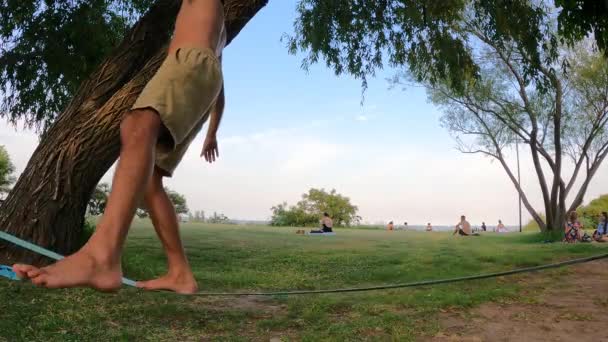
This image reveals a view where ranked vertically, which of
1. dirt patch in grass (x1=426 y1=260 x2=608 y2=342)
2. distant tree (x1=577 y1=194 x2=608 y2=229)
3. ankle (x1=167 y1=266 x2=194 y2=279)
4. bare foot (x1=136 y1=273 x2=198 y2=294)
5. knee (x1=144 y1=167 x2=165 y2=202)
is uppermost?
distant tree (x1=577 y1=194 x2=608 y2=229)

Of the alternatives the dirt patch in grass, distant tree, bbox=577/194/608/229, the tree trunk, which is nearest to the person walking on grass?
the tree trunk

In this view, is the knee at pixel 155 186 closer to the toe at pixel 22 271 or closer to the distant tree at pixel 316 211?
the toe at pixel 22 271

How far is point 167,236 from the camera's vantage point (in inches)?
84.7

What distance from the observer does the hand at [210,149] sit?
99.5 inches

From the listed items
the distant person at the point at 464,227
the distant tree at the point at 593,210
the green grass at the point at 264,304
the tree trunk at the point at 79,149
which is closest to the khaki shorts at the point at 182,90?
the tree trunk at the point at 79,149

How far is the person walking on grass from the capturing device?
5.23ft

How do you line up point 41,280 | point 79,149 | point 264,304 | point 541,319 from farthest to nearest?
point 264,304, point 541,319, point 79,149, point 41,280

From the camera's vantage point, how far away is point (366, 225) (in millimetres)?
27672

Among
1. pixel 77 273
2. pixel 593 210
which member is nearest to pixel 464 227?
pixel 593 210

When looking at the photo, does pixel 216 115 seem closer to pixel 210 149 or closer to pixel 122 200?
pixel 210 149

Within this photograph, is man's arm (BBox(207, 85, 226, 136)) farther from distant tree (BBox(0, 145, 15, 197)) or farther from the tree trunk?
distant tree (BBox(0, 145, 15, 197))

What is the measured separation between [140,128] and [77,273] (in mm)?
454

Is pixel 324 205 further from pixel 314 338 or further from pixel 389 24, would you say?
pixel 314 338

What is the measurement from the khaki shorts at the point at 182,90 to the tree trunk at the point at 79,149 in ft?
10.7
